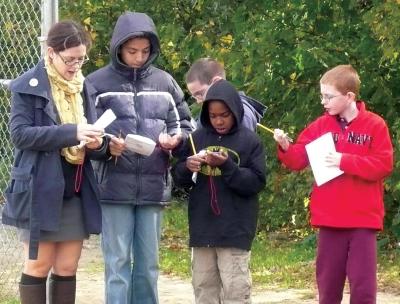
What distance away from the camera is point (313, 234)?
37.5 feet

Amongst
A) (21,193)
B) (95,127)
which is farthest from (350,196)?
(21,193)

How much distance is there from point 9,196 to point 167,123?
1.07 metres

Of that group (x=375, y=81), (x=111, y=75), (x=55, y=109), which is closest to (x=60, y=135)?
(x=55, y=109)

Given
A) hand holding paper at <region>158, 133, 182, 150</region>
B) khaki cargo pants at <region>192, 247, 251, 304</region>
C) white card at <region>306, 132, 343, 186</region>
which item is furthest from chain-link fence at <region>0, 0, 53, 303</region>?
white card at <region>306, 132, 343, 186</region>

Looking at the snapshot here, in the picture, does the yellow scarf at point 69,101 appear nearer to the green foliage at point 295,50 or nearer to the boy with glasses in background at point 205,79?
the boy with glasses in background at point 205,79

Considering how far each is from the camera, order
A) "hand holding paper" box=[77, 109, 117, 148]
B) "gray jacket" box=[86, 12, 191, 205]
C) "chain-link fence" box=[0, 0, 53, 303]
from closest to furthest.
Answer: "hand holding paper" box=[77, 109, 117, 148] → "gray jacket" box=[86, 12, 191, 205] → "chain-link fence" box=[0, 0, 53, 303]

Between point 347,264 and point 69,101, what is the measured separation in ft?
5.78

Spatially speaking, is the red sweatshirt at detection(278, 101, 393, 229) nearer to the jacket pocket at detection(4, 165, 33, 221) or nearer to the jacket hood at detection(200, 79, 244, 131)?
the jacket hood at detection(200, 79, 244, 131)

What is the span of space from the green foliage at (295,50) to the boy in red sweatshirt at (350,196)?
6.22 ft

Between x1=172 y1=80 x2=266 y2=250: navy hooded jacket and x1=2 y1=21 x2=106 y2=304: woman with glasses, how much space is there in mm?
588

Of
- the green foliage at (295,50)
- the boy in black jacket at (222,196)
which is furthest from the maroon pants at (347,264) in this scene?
the green foliage at (295,50)

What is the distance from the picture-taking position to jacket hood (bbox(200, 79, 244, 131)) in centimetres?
618

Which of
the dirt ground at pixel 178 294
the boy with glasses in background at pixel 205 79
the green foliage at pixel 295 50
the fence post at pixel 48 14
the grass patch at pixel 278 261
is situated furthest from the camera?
the grass patch at pixel 278 261

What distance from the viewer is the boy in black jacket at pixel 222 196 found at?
6.14 m
